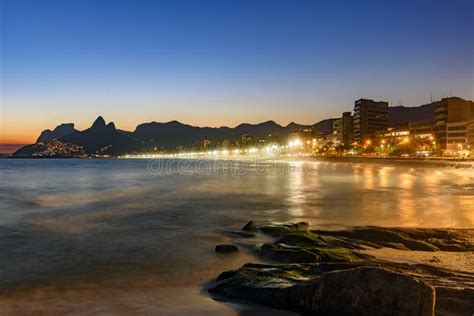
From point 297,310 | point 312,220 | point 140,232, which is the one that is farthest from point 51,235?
point 297,310

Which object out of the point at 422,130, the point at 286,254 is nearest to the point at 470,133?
the point at 422,130

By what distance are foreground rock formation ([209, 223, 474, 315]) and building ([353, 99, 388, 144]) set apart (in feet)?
591

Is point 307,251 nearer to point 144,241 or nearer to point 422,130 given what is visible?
point 144,241

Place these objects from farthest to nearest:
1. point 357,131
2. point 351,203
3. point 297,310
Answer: point 357,131
point 351,203
point 297,310

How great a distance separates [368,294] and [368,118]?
192m

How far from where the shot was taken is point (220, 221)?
2158cm

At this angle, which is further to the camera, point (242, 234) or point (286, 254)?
point (242, 234)

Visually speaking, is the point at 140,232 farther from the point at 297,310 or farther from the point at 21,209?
the point at 21,209

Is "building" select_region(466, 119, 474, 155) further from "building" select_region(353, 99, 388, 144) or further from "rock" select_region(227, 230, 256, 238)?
"rock" select_region(227, 230, 256, 238)

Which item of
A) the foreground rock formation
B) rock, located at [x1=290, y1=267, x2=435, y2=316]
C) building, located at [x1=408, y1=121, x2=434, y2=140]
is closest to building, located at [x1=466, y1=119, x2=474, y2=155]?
building, located at [x1=408, y1=121, x2=434, y2=140]

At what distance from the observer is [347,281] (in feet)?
21.5

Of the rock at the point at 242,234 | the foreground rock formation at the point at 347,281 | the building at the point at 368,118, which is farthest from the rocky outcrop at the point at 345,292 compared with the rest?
the building at the point at 368,118

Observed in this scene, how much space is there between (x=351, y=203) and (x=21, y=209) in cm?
2464

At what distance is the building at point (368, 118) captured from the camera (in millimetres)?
186500
